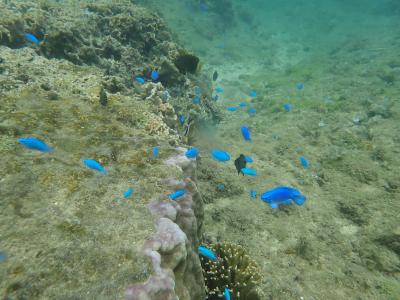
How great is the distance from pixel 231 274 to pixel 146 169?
6.43 ft

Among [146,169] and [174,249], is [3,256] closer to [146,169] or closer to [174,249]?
[174,249]

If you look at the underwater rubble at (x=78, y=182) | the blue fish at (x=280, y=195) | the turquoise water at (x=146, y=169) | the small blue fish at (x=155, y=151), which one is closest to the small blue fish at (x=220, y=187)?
the turquoise water at (x=146, y=169)

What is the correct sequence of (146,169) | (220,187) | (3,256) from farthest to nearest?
(220,187)
(146,169)
(3,256)

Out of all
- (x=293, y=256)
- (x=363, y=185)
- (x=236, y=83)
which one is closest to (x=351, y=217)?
(x=363, y=185)

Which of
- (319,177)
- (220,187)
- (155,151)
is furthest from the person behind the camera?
(319,177)

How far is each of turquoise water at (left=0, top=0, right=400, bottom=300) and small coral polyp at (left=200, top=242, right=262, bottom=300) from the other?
13cm

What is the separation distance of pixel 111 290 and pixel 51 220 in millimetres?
947

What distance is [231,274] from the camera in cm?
369

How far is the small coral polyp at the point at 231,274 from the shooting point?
11.5ft

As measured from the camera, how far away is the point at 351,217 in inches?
215

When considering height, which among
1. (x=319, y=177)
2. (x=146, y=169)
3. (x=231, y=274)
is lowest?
(x=231, y=274)

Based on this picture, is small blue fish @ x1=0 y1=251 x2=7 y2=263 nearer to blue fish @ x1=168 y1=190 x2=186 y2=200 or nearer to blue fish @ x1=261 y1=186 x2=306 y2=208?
blue fish @ x1=168 y1=190 x2=186 y2=200

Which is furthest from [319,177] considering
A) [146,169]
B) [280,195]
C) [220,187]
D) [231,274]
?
[146,169]

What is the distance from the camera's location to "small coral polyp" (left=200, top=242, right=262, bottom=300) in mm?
3504
